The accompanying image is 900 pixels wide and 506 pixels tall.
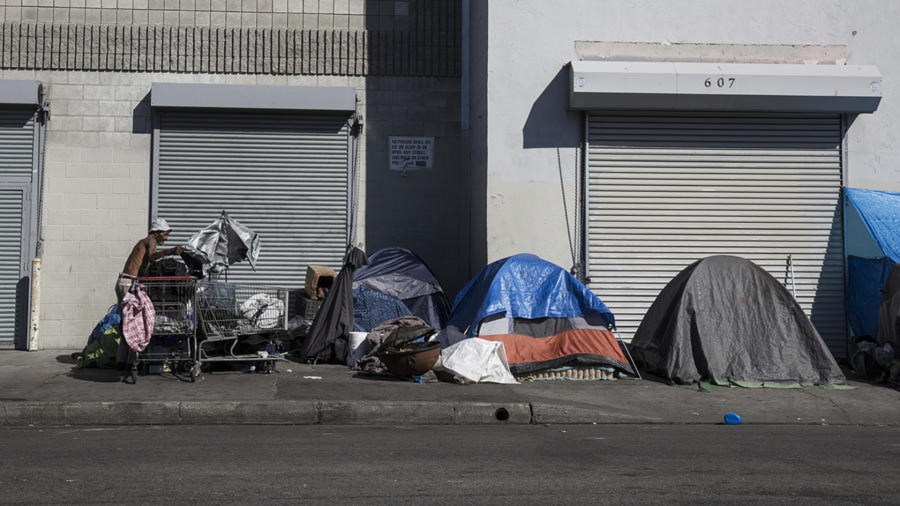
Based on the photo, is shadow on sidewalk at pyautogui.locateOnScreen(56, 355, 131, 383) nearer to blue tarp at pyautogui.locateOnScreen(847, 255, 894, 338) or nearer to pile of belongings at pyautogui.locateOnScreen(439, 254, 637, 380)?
pile of belongings at pyautogui.locateOnScreen(439, 254, 637, 380)

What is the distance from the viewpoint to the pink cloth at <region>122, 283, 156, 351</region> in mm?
10172

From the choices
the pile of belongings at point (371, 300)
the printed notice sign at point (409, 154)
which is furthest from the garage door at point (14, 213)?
the printed notice sign at point (409, 154)

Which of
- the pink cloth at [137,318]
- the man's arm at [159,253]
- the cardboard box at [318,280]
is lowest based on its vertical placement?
the pink cloth at [137,318]

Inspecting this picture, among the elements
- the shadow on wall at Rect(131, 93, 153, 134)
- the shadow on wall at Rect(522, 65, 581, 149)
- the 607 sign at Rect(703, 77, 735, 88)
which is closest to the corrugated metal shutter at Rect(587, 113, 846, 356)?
the shadow on wall at Rect(522, 65, 581, 149)

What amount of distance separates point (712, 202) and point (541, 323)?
3.24 metres

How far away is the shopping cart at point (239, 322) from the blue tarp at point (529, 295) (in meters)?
2.31

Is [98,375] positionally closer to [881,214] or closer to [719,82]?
[719,82]

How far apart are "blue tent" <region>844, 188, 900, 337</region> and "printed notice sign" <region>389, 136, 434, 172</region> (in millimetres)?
5901

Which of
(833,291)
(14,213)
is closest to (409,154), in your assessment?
(14,213)

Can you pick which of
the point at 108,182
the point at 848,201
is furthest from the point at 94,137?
the point at 848,201

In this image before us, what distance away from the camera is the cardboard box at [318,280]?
1311 cm

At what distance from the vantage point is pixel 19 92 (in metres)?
13.5

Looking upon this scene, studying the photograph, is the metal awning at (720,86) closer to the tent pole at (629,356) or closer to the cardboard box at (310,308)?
the tent pole at (629,356)

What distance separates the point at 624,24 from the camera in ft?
43.0
